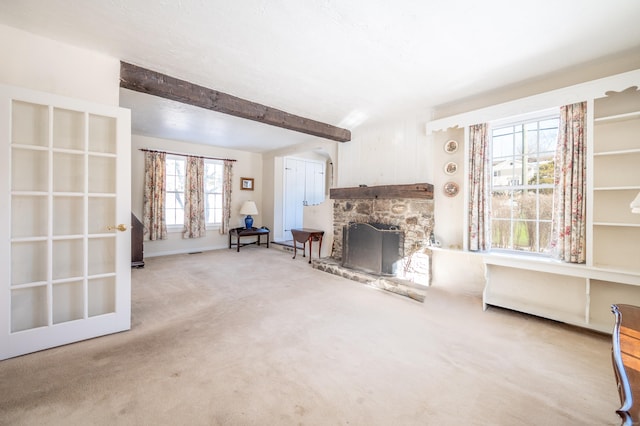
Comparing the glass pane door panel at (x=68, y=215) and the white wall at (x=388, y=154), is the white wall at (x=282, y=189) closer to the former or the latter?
the white wall at (x=388, y=154)

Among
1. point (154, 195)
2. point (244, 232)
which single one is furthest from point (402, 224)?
point (154, 195)

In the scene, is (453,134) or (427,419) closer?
(427,419)

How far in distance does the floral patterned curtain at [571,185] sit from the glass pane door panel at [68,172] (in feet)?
14.1

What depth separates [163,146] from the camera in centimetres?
555

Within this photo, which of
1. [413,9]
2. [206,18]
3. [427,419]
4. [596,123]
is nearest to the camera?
[427,419]

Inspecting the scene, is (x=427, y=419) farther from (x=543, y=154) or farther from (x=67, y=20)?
(x=67, y=20)

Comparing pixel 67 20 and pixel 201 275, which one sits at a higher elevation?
pixel 67 20

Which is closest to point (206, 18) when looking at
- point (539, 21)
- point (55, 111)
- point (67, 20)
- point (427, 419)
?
→ point (67, 20)

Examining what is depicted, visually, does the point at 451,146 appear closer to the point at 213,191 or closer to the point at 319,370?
the point at 319,370

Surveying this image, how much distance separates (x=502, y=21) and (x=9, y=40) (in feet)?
11.8

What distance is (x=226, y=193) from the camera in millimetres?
6371

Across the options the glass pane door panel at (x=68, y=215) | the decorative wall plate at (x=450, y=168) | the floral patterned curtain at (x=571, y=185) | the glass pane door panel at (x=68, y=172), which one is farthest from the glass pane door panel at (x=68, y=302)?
the floral patterned curtain at (x=571, y=185)

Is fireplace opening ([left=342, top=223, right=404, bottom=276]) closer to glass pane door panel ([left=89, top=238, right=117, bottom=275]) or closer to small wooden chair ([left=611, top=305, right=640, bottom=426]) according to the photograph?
small wooden chair ([left=611, top=305, right=640, bottom=426])

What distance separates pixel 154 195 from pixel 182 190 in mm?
593
